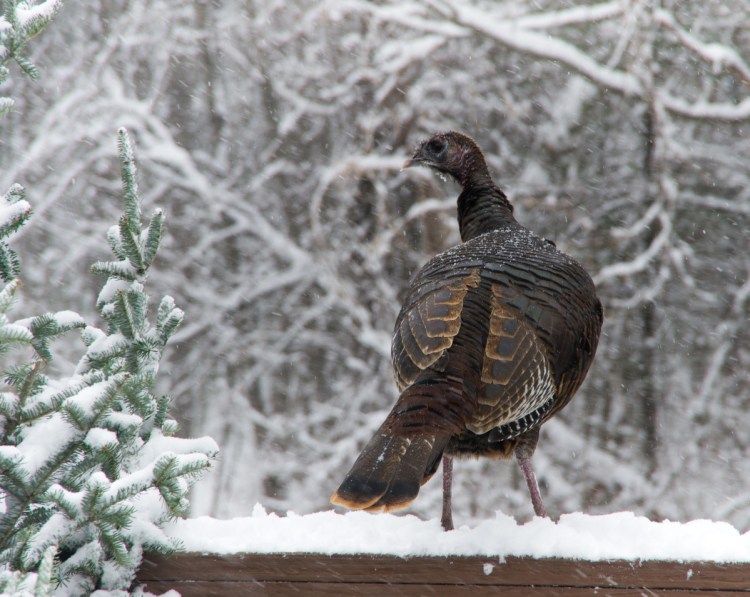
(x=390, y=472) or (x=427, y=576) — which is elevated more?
(x=390, y=472)

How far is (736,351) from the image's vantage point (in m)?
5.93

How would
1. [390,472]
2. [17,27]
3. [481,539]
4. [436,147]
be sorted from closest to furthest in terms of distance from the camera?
1. [17,27]
2. [390,472]
3. [481,539]
4. [436,147]

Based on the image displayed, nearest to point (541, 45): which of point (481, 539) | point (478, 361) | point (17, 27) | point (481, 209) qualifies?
point (481, 209)

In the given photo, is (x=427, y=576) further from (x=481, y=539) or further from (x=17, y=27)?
(x=17, y=27)

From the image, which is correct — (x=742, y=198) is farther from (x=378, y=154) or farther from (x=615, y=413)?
(x=378, y=154)

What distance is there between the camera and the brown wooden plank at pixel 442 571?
1.70m

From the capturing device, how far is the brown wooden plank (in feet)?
5.58

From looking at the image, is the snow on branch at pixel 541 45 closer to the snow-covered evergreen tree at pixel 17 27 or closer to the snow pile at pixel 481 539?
the snow pile at pixel 481 539

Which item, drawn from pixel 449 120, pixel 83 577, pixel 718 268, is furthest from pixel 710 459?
pixel 83 577

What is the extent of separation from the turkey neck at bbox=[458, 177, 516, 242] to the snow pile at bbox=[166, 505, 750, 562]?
137 cm

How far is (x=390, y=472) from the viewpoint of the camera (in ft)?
5.36

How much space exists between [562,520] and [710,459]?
14.8ft

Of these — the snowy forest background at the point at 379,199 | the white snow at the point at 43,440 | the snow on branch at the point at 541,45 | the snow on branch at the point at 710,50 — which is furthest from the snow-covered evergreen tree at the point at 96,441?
the snow on branch at the point at 710,50

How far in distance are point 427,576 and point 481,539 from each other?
A: 5.8 inches
